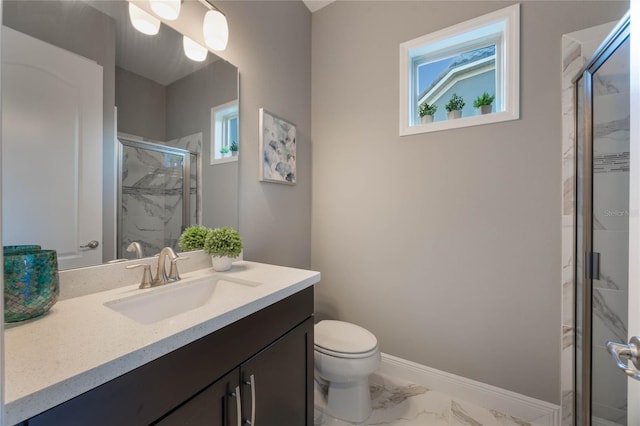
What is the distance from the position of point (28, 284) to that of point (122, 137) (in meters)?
0.60

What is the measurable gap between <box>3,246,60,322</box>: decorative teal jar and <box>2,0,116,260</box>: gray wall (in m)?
0.25

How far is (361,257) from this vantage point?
1952mm

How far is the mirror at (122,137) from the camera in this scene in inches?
32.4

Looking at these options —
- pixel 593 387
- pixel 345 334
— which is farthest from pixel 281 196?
pixel 593 387

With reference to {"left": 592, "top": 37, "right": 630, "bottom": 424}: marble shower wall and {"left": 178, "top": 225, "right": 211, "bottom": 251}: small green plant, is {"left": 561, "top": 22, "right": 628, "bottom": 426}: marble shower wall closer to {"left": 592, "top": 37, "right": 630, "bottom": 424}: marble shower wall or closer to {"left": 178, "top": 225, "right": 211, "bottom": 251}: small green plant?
{"left": 592, "top": 37, "right": 630, "bottom": 424}: marble shower wall

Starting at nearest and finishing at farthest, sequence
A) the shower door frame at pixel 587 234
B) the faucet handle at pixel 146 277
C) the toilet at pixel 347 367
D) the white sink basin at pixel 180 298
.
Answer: the white sink basin at pixel 180 298
the faucet handle at pixel 146 277
the shower door frame at pixel 587 234
the toilet at pixel 347 367

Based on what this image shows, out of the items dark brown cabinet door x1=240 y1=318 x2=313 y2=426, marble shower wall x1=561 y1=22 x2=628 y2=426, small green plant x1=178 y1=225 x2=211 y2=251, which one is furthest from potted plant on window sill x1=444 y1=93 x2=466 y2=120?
small green plant x1=178 y1=225 x2=211 y2=251

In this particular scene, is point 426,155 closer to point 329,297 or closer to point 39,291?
point 329,297

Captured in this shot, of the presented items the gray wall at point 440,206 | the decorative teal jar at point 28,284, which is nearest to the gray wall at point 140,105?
the decorative teal jar at point 28,284

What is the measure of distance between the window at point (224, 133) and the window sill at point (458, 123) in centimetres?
108

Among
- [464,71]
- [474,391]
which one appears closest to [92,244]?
[474,391]

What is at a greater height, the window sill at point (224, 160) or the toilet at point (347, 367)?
the window sill at point (224, 160)

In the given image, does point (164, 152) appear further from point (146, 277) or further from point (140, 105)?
point (146, 277)

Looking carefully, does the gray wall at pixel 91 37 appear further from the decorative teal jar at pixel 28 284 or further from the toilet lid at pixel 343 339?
the toilet lid at pixel 343 339
